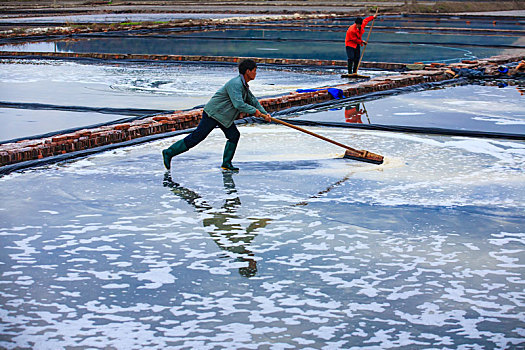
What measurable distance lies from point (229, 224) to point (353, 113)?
4.65 meters

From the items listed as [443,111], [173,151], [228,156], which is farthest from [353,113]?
[173,151]

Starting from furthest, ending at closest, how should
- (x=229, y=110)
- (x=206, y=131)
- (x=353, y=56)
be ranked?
(x=353, y=56)
(x=206, y=131)
(x=229, y=110)

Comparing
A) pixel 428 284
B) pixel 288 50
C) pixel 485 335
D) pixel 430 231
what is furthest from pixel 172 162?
pixel 288 50

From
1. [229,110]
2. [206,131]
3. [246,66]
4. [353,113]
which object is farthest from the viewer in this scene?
[353,113]

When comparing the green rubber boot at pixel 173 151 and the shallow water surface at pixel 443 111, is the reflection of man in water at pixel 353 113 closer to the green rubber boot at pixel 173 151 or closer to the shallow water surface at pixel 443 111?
the shallow water surface at pixel 443 111

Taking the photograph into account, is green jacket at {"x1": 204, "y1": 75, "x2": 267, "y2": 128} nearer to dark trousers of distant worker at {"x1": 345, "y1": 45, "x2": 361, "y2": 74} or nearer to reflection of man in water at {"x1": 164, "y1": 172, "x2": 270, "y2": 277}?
reflection of man in water at {"x1": 164, "y1": 172, "x2": 270, "y2": 277}

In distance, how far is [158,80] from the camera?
11773 millimetres

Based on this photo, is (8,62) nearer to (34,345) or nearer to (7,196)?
(7,196)

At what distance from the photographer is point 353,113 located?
29.5 feet

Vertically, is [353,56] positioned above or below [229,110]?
above

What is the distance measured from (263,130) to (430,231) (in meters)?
3.61

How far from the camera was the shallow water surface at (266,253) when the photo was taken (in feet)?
10.5

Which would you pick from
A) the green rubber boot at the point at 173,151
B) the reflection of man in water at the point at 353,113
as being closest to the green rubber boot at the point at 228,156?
the green rubber boot at the point at 173,151

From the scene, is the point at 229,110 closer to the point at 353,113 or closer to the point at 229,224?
the point at 229,224
